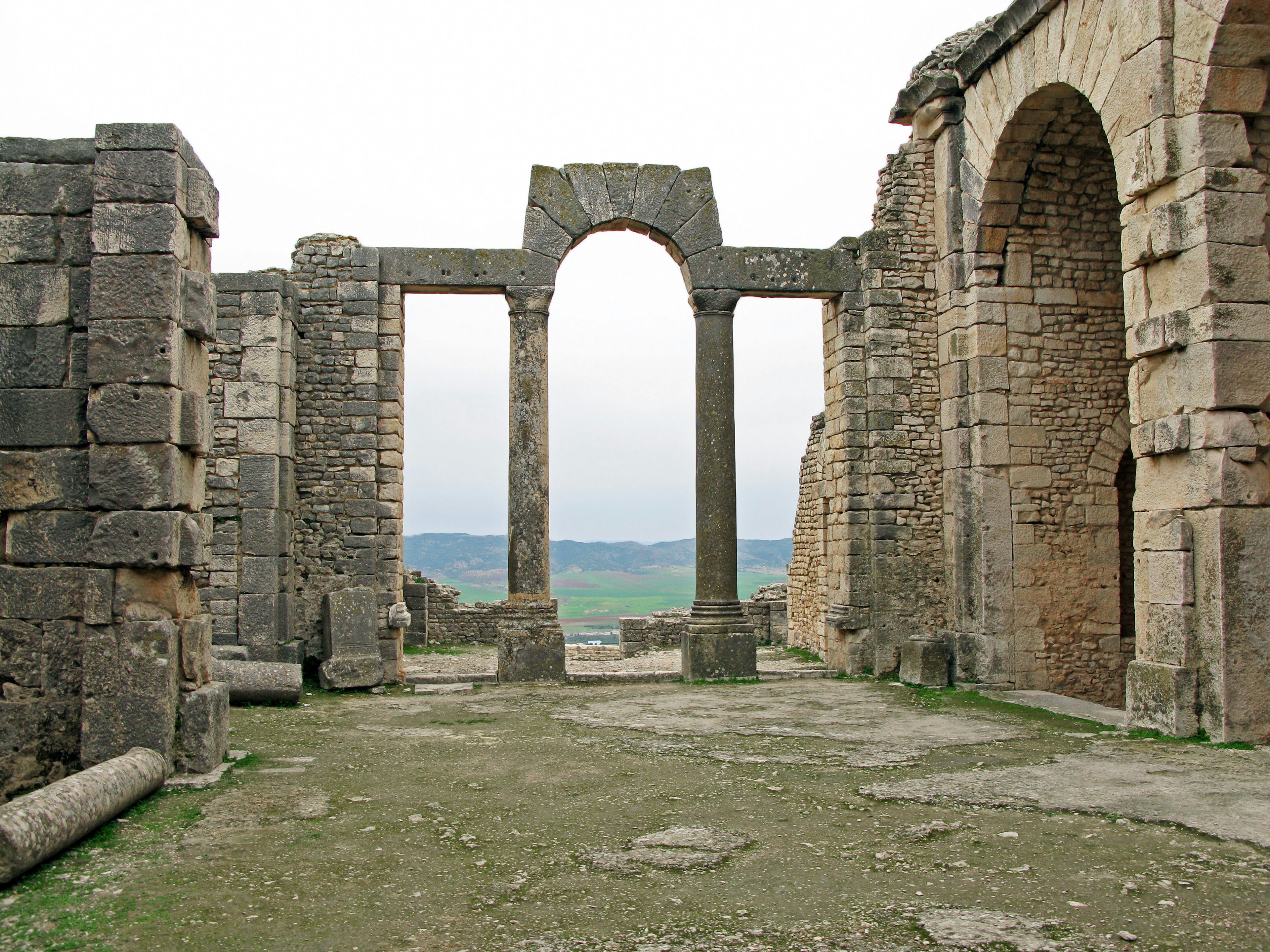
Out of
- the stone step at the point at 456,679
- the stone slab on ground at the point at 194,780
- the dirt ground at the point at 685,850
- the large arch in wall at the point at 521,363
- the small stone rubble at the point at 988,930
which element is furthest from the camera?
the large arch in wall at the point at 521,363

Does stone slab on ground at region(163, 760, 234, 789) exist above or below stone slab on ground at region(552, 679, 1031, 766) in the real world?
above

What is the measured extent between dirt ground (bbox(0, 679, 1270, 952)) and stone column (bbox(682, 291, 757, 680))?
4139 mm

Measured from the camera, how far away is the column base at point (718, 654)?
11039 mm

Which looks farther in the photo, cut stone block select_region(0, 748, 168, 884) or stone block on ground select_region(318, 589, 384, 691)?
stone block on ground select_region(318, 589, 384, 691)

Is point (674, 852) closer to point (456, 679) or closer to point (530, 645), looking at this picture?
point (530, 645)

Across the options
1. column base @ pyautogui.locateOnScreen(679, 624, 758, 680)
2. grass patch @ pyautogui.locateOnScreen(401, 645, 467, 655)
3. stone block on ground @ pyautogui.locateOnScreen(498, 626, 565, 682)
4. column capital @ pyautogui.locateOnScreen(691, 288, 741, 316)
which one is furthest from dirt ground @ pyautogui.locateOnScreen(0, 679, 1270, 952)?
grass patch @ pyautogui.locateOnScreen(401, 645, 467, 655)

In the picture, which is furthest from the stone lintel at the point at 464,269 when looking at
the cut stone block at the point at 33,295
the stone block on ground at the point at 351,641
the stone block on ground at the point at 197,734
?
the stone block on ground at the point at 197,734

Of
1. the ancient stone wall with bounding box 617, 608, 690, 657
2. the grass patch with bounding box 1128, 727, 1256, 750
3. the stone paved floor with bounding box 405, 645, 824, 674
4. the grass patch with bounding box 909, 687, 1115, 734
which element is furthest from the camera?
the ancient stone wall with bounding box 617, 608, 690, 657

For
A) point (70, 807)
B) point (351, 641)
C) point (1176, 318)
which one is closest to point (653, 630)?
point (351, 641)

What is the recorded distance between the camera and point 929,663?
10.3 m

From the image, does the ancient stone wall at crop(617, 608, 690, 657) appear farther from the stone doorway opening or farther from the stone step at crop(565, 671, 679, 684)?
the stone doorway opening

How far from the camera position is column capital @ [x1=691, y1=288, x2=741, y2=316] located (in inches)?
457

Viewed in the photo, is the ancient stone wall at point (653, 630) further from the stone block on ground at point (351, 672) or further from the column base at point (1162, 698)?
the column base at point (1162, 698)

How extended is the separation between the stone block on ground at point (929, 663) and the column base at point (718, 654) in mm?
1751
